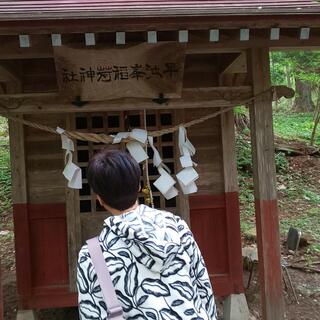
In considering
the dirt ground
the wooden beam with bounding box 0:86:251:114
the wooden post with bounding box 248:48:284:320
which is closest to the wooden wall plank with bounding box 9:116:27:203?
the wooden beam with bounding box 0:86:251:114

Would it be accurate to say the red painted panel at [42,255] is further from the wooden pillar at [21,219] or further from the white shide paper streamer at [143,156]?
the white shide paper streamer at [143,156]

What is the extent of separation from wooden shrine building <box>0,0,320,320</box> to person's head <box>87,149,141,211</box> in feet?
5.83

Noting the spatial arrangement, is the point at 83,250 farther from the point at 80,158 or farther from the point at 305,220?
the point at 305,220

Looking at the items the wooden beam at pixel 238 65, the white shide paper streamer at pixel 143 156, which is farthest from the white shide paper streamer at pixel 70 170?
the wooden beam at pixel 238 65

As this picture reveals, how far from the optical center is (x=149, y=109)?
180 inches

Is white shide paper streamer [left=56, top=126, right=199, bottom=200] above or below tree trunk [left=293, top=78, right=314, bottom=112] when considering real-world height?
below

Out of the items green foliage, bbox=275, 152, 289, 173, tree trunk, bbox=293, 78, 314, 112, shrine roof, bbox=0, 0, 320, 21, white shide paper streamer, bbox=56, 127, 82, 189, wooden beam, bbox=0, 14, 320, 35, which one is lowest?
green foliage, bbox=275, 152, 289, 173

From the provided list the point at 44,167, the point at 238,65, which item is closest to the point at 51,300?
the point at 44,167

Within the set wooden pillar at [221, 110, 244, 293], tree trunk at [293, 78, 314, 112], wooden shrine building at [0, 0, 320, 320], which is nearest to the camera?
wooden shrine building at [0, 0, 320, 320]

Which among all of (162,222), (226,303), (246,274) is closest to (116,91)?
(162,222)

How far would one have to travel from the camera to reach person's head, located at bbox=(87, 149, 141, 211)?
1.71 metres

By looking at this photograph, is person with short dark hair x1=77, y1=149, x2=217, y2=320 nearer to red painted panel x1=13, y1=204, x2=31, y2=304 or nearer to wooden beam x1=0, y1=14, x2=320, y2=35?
wooden beam x1=0, y1=14, x2=320, y2=35

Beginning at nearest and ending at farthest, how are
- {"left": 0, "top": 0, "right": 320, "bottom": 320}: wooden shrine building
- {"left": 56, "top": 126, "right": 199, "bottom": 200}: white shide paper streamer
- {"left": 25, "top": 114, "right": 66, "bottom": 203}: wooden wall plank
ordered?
{"left": 0, "top": 0, "right": 320, "bottom": 320}: wooden shrine building → {"left": 56, "top": 126, "right": 199, "bottom": 200}: white shide paper streamer → {"left": 25, "top": 114, "right": 66, "bottom": 203}: wooden wall plank

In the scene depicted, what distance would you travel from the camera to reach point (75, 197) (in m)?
5.20
